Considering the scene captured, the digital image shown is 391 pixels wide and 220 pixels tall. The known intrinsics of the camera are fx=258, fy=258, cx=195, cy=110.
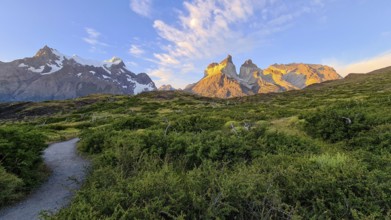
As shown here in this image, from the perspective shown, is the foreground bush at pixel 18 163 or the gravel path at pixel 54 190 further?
the foreground bush at pixel 18 163

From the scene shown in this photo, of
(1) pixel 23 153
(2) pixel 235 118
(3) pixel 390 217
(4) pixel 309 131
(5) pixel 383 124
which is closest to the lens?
(3) pixel 390 217

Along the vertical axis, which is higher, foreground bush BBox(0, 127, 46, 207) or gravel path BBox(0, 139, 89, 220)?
foreground bush BBox(0, 127, 46, 207)

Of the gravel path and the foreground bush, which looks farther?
the foreground bush

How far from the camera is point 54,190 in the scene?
9.95 m

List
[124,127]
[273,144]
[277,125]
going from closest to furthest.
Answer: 1. [273,144]
2. [277,125]
3. [124,127]

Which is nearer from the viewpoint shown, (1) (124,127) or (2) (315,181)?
(2) (315,181)

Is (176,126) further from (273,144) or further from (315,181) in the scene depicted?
(315,181)

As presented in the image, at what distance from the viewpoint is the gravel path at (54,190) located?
27.0ft

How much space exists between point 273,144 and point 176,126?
30.3ft

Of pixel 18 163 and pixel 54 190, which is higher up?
pixel 18 163

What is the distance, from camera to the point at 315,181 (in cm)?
645

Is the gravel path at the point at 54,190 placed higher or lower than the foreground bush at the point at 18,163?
lower

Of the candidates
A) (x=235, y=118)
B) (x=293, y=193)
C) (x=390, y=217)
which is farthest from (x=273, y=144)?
(x=235, y=118)

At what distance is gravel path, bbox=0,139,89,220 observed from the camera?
8.22 meters
